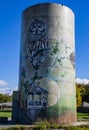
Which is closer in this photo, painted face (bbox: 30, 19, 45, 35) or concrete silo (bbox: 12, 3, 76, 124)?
concrete silo (bbox: 12, 3, 76, 124)

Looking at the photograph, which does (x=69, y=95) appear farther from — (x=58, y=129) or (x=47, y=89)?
(x=58, y=129)

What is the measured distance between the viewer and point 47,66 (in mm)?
25250

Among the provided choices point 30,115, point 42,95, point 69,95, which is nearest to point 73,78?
point 69,95

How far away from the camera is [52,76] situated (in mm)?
25203

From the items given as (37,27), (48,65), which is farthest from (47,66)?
(37,27)

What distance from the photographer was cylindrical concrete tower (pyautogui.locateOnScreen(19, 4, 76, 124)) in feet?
82.1

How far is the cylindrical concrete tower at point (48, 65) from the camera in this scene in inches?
985

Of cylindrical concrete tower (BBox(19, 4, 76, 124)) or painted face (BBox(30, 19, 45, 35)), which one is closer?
cylindrical concrete tower (BBox(19, 4, 76, 124))

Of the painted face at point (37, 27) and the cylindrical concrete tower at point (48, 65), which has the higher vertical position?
the painted face at point (37, 27)

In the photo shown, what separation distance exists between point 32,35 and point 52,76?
4452 mm

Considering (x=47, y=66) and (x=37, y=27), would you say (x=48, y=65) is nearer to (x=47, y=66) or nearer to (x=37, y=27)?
(x=47, y=66)

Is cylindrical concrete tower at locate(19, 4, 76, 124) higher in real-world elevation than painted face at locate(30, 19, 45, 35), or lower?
lower

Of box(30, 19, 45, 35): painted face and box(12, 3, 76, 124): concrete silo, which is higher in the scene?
box(30, 19, 45, 35): painted face

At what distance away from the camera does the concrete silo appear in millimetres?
25016
